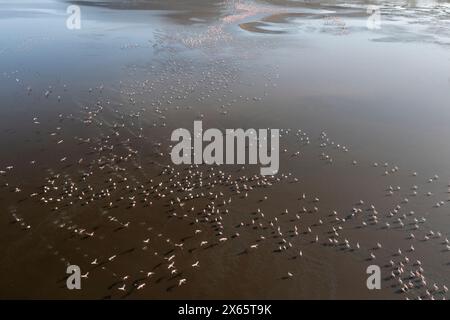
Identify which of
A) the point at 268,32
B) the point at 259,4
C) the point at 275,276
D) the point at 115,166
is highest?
the point at 259,4

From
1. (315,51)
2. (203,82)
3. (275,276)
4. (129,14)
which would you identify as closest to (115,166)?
(275,276)

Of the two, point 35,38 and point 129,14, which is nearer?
point 35,38

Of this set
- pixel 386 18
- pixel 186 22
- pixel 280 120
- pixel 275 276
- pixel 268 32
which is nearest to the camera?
pixel 275 276

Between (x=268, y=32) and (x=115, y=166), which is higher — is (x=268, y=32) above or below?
above

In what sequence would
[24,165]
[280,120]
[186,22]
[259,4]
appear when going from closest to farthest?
[24,165] < [280,120] < [186,22] < [259,4]

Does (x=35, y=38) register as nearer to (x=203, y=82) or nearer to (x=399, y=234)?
(x=203, y=82)

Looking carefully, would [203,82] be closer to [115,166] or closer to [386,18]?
[115,166]
